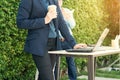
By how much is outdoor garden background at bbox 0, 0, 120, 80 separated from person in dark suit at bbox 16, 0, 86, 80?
1222mm

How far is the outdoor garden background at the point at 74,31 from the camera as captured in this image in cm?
585

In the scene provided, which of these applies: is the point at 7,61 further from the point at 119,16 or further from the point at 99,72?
the point at 119,16

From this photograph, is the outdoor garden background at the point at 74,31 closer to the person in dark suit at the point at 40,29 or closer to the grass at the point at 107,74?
the grass at the point at 107,74

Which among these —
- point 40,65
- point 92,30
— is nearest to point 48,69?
point 40,65

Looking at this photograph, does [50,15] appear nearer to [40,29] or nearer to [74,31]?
[40,29]

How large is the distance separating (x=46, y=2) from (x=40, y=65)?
0.79 metres

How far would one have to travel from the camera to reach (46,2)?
4668 mm

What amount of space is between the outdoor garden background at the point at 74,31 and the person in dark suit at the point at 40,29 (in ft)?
4.01

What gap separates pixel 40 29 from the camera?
4.53 meters

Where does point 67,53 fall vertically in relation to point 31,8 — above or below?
below

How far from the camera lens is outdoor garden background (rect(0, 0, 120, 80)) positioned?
230 inches

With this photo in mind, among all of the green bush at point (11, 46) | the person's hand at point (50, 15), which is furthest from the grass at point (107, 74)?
the person's hand at point (50, 15)

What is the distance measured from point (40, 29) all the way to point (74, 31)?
4045 millimetres

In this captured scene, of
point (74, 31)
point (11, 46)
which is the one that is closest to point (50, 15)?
point (11, 46)
